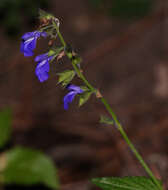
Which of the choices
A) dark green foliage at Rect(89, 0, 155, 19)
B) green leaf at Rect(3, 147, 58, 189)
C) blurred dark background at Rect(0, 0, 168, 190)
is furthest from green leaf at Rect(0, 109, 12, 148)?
dark green foliage at Rect(89, 0, 155, 19)

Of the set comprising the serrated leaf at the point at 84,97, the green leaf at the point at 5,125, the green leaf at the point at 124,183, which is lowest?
the green leaf at the point at 5,125

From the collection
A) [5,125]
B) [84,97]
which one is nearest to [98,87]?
[5,125]

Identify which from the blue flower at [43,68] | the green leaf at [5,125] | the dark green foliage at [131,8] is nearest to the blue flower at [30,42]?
the blue flower at [43,68]

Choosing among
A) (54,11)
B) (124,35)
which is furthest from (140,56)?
(54,11)

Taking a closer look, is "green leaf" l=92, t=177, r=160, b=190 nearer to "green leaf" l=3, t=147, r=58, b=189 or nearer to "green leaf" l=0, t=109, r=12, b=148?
"green leaf" l=3, t=147, r=58, b=189

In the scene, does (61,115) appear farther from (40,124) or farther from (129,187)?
(129,187)

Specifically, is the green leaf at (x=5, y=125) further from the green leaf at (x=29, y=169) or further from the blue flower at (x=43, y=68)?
the blue flower at (x=43, y=68)
